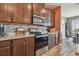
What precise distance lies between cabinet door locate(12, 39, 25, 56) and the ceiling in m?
0.68

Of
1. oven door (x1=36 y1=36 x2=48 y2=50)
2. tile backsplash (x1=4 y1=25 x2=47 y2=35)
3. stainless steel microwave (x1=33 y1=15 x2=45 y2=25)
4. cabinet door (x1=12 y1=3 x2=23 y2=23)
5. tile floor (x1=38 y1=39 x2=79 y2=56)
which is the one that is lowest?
tile floor (x1=38 y1=39 x2=79 y2=56)

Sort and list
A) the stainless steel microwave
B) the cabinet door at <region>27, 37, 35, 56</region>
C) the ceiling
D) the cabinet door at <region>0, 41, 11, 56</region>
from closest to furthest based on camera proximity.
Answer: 1. the cabinet door at <region>0, 41, 11, 56</region>
2. the ceiling
3. the cabinet door at <region>27, 37, 35, 56</region>
4. the stainless steel microwave

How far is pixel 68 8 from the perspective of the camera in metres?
2.08

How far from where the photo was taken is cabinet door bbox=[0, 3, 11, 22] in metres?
2.08

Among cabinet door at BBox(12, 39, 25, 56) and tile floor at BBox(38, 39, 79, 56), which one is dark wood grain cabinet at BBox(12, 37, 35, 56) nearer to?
cabinet door at BBox(12, 39, 25, 56)

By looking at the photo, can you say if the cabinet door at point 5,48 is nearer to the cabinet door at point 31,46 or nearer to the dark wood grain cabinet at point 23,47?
the dark wood grain cabinet at point 23,47

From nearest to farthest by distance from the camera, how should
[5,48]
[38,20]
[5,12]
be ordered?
1. [5,48]
2. [5,12]
3. [38,20]

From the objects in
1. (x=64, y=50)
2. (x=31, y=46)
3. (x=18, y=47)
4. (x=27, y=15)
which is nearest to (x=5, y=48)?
(x=18, y=47)

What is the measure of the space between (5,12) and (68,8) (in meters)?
0.95

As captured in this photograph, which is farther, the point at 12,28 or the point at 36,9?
the point at 12,28

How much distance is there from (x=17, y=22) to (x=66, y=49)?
927mm

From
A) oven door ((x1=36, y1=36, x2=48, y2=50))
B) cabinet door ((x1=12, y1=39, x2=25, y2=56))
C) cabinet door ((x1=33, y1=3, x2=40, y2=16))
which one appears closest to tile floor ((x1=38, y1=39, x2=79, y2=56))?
oven door ((x1=36, y1=36, x2=48, y2=50))

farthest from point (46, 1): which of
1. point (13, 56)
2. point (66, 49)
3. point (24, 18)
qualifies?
point (13, 56)

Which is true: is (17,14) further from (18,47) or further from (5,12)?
(18,47)
